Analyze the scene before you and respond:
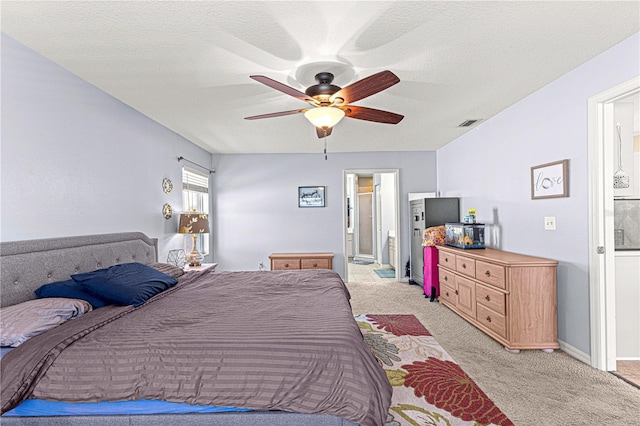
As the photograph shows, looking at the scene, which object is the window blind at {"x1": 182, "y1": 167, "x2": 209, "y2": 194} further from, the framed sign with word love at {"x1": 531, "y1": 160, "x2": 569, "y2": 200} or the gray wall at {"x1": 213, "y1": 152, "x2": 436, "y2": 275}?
the framed sign with word love at {"x1": 531, "y1": 160, "x2": 569, "y2": 200}

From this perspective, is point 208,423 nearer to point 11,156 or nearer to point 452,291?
point 11,156

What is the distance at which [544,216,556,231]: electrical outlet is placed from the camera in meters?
2.85

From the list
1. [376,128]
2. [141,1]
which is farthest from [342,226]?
[141,1]

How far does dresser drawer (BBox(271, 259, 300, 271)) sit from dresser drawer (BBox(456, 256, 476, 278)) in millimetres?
2529

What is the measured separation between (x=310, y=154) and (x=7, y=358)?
4.84 m

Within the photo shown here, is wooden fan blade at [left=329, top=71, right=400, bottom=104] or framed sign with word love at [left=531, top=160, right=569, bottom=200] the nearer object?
wooden fan blade at [left=329, top=71, right=400, bottom=104]

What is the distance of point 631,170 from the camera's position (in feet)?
9.09

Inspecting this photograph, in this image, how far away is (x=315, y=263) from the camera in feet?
17.1

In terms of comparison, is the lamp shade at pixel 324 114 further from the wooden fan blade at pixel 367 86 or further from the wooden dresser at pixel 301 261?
the wooden dresser at pixel 301 261

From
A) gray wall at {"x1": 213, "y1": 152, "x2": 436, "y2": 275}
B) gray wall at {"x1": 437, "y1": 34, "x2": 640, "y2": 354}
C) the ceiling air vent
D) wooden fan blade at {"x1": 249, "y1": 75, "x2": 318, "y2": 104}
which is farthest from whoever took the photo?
gray wall at {"x1": 213, "y1": 152, "x2": 436, "y2": 275}

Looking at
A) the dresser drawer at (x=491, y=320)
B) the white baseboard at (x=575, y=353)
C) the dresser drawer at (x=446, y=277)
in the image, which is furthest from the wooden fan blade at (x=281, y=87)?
the white baseboard at (x=575, y=353)

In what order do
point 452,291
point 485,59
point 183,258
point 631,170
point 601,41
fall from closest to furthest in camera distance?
point 601,41 → point 485,59 → point 631,170 → point 452,291 → point 183,258

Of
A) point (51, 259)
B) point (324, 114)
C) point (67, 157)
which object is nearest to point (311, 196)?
point (324, 114)

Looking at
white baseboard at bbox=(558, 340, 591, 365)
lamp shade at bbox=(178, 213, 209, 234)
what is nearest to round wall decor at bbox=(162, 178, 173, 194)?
lamp shade at bbox=(178, 213, 209, 234)
